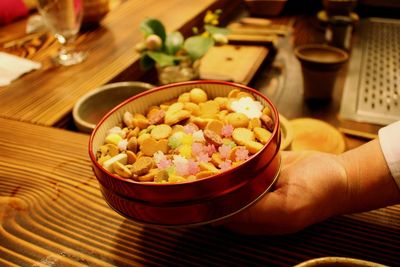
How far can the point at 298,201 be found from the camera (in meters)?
0.84

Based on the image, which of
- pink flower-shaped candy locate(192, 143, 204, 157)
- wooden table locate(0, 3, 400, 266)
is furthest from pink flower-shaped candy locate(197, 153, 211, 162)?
wooden table locate(0, 3, 400, 266)

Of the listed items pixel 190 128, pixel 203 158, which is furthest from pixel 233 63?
pixel 203 158

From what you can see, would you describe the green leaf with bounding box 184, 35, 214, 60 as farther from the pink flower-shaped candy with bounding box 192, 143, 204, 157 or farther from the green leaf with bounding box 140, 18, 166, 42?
the pink flower-shaped candy with bounding box 192, 143, 204, 157

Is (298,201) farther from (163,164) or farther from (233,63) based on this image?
(233,63)

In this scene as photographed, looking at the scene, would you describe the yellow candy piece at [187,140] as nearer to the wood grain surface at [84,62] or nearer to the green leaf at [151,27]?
the wood grain surface at [84,62]

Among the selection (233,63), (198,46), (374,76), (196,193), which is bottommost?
(374,76)

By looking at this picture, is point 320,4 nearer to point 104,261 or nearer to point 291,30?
point 291,30

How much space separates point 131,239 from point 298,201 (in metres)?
→ 0.40

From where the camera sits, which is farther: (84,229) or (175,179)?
(84,229)

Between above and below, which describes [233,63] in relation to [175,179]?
below

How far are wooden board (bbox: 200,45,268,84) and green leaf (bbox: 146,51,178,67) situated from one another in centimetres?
32

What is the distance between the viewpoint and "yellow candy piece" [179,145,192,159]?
764mm

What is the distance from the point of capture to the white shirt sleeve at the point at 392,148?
88 centimetres

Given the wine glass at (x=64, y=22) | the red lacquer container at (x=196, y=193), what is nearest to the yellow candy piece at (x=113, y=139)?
the red lacquer container at (x=196, y=193)
